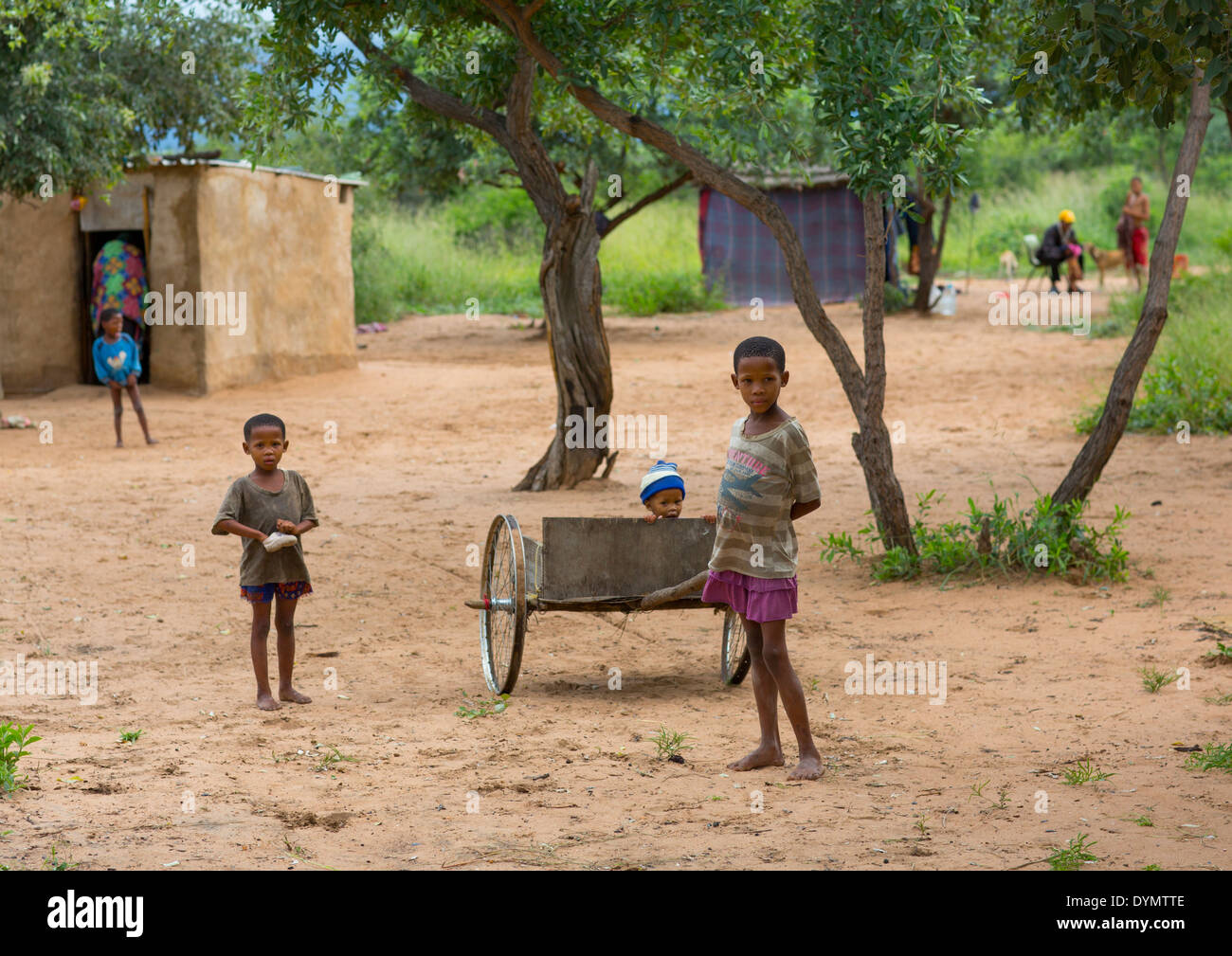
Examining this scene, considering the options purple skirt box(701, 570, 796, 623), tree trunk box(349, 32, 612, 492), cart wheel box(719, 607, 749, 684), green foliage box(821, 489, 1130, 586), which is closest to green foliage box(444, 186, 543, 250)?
tree trunk box(349, 32, 612, 492)

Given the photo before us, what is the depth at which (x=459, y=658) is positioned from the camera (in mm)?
6539

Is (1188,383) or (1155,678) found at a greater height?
(1188,383)

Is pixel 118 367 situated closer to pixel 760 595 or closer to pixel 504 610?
pixel 504 610

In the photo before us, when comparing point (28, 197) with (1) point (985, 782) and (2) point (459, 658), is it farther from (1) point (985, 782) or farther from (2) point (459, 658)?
(1) point (985, 782)

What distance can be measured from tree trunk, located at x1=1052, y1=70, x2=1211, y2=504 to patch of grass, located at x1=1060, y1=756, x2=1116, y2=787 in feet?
11.7

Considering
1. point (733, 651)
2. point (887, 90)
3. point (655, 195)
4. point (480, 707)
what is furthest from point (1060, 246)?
point (480, 707)

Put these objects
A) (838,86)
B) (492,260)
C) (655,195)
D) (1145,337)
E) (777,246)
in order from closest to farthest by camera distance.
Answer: (838,86) < (1145,337) < (655,195) < (777,246) < (492,260)

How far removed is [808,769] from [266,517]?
2.43m

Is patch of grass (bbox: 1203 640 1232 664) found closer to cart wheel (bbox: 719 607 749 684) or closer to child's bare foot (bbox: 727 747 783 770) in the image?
cart wheel (bbox: 719 607 749 684)

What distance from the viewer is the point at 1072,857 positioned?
354cm

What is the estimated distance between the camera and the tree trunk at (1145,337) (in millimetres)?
7707

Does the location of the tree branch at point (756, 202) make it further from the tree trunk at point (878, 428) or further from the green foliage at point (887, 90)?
the green foliage at point (887, 90)

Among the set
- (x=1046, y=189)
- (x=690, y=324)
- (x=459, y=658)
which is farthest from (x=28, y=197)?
(x=1046, y=189)

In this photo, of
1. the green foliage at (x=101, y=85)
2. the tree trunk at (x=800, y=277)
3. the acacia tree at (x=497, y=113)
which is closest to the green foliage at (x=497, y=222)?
the green foliage at (x=101, y=85)
